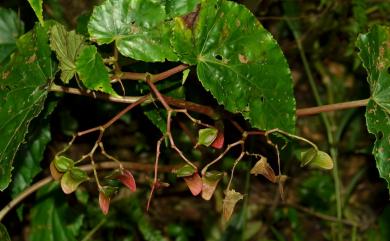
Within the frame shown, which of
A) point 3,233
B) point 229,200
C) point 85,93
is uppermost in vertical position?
point 85,93

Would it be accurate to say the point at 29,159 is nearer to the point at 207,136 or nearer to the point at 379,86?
the point at 207,136

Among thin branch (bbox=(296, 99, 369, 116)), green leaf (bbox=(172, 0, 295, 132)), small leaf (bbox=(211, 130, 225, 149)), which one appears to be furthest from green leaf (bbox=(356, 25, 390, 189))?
small leaf (bbox=(211, 130, 225, 149))

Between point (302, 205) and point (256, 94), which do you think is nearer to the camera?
point (256, 94)

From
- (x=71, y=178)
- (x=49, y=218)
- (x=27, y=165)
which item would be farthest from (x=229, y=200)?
(x=49, y=218)

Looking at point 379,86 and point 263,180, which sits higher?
point 379,86

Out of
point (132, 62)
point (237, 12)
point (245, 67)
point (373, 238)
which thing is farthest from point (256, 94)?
point (373, 238)

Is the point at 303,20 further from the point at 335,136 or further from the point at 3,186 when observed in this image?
the point at 3,186
